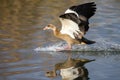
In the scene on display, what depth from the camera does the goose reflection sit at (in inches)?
458

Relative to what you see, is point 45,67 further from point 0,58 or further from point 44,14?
point 44,14

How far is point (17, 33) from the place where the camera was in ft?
52.8

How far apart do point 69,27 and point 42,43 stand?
1.14m

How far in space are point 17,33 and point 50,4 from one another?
18.6 feet

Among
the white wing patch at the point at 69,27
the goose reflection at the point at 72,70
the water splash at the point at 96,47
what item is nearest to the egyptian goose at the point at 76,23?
the white wing patch at the point at 69,27

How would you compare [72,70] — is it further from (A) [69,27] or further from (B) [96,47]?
(B) [96,47]

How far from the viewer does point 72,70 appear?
12.3 metres

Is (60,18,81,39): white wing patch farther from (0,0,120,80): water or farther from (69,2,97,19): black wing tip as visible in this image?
(0,0,120,80): water

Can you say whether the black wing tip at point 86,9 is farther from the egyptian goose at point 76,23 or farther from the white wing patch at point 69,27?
the white wing patch at point 69,27

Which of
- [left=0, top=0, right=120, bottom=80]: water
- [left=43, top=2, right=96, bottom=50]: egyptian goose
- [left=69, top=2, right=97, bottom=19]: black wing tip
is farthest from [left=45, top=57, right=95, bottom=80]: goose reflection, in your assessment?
[left=69, top=2, right=97, bottom=19]: black wing tip

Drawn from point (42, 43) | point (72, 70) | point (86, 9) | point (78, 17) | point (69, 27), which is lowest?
point (72, 70)

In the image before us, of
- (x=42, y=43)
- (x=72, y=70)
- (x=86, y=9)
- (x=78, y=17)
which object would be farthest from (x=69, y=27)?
(x=72, y=70)

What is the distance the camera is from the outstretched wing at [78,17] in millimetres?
13500

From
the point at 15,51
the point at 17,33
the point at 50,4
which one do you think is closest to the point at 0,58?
the point at 15,51
